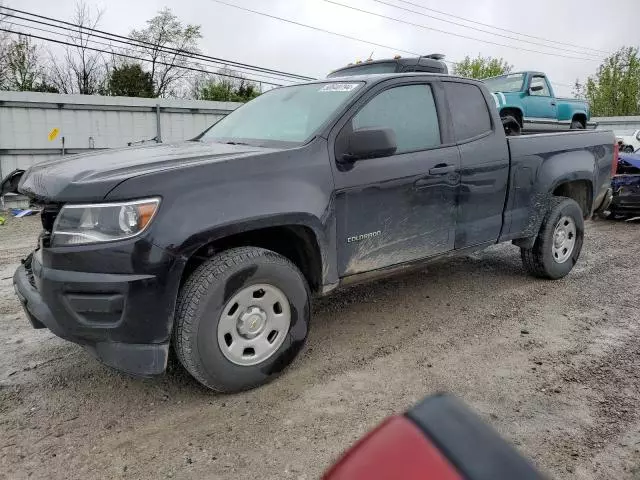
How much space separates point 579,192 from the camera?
529 centimetres

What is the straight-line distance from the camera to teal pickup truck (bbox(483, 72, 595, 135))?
42.8ft

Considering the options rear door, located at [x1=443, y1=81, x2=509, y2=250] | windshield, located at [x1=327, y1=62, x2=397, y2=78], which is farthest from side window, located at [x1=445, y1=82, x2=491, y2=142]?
windshield, located at [x1=327, y1=62, x2=397, y2=78]

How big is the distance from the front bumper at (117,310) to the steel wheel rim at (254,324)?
1.08 ft

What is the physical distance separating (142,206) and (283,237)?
0.97 meters

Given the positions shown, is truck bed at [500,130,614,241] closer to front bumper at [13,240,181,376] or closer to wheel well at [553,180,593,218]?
wheel well at [553,180,593,218]

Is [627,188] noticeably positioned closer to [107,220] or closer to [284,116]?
[284,116]

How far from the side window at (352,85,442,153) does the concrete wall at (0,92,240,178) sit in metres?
8.85

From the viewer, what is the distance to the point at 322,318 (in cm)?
405

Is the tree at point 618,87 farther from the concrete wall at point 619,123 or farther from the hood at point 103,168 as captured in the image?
the hood at point 103,168

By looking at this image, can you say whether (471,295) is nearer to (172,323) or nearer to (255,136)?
(255,136)

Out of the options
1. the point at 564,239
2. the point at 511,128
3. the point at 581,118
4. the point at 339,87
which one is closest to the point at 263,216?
the point at 339,87

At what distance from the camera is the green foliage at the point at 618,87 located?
37219 mm

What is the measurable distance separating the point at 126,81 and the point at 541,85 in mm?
28362

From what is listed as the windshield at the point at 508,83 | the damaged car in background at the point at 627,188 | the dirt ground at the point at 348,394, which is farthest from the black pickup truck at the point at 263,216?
the windshield at the point at 508,83
